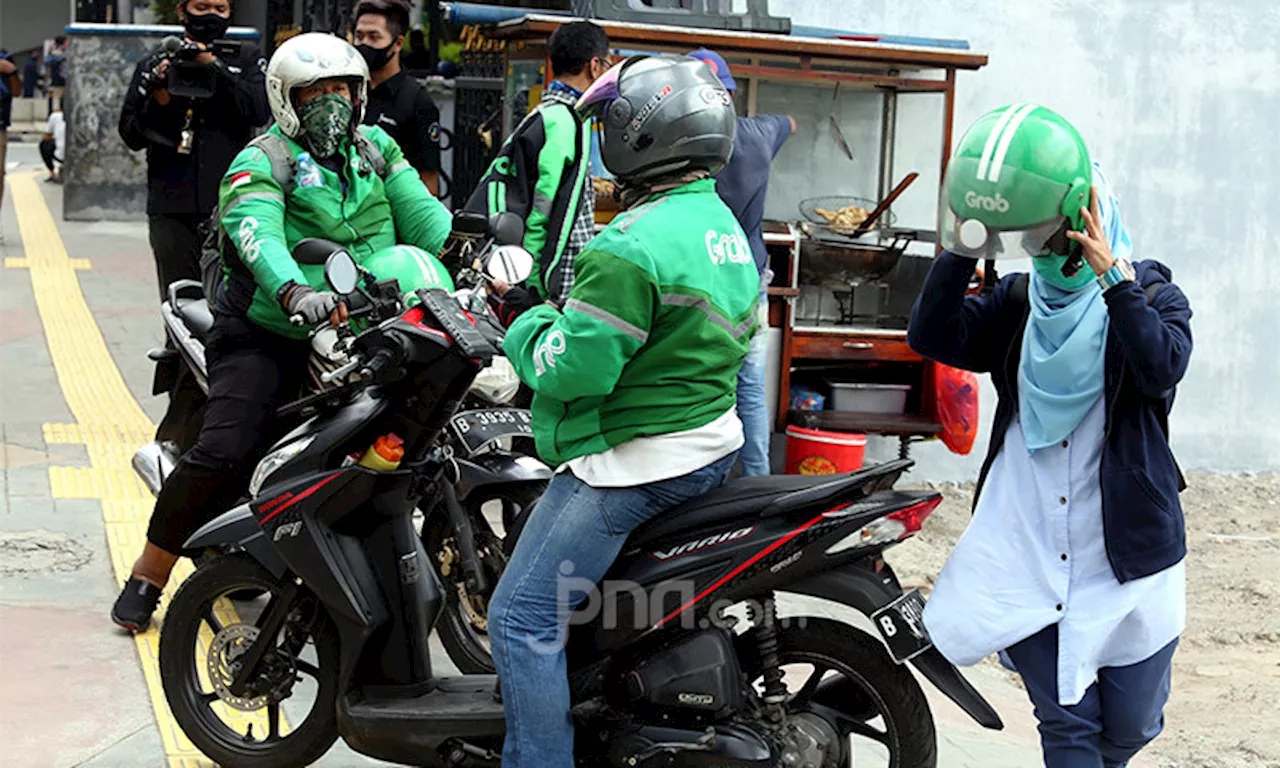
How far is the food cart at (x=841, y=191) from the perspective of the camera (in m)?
7.44

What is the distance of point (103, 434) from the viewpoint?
7.88 m

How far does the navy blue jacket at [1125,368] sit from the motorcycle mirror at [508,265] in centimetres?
97

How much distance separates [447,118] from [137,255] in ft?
12.3

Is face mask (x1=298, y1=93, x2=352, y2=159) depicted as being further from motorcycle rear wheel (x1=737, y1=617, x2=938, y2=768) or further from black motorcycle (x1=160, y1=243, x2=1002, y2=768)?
motorcycle rear wheel (x1=737, y1=617, x2=938, y2=768)

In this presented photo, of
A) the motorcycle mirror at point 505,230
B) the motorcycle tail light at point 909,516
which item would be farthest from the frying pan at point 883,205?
the motorcycle tail light at point 909,516

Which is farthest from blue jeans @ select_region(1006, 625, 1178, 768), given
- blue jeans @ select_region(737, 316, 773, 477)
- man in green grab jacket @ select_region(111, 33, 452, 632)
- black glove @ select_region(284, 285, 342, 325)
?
blue jeans @ select_region(737, 316, 773, 477)

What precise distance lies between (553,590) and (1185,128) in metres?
6.33

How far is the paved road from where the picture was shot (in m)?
4.41

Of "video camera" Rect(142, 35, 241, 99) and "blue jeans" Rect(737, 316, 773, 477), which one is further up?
"video camera" Rect(142, 35, 241, 99)

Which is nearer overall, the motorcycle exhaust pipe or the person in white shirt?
the motorcycle exhaust pipe

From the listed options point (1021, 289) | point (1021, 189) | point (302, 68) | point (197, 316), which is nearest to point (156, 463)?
point (197, 316)

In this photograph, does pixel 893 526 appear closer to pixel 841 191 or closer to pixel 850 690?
pixel 850 690

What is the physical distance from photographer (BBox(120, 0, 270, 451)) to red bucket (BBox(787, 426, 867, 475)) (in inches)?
113

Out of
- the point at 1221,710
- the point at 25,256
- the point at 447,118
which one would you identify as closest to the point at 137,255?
the point at 25,256
